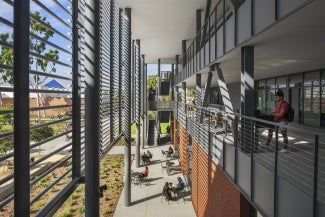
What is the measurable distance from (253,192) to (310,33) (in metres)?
3.47

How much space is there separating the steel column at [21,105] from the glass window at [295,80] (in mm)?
16551

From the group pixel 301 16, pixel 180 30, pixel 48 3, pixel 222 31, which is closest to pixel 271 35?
pixel 301 16

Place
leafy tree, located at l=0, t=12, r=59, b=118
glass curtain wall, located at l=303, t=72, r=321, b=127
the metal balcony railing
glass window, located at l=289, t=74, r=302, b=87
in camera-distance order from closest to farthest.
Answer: leafy tree, located at l=0, t=12, r=59, b=118, the metal balcony railing, glass curtain wall, located at l=303, t=72, r=321, b=127, glass window, located at l=289, t=74, r=302, b=87

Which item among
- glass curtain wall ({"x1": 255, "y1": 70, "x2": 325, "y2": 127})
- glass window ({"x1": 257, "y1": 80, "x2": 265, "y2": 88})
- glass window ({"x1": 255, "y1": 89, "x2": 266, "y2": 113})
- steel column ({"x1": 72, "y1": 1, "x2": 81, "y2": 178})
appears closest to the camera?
steel column ({"x1": 72, "y1": 1, "x2": 81, "y2": 178})

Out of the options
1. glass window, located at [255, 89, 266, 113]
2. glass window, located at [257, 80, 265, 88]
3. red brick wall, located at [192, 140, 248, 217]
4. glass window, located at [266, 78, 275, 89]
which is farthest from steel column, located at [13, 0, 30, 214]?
glass window, located at [257, 80, 265, 88]

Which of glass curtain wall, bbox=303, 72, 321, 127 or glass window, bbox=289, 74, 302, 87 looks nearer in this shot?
glass curtain wall, bbox=303, 72, 321, 127

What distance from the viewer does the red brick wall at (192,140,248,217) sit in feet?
28.1

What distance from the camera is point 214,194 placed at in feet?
37.0

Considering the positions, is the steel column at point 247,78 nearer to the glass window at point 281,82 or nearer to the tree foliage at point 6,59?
the tree foliage at point 6,59

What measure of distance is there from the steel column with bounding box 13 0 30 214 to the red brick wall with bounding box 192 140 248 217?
643cm

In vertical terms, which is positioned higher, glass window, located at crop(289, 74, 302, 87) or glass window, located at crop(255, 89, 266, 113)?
glass window, located at crop(289, 74, 302, 87)

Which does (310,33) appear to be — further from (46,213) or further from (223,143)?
(46,213)

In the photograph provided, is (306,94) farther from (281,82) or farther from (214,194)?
(214,194)

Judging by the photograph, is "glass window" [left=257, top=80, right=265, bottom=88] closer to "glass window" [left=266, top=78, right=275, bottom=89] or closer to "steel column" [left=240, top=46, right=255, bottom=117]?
"glass window" [left=266, top=78, right=275, bottom=89]
